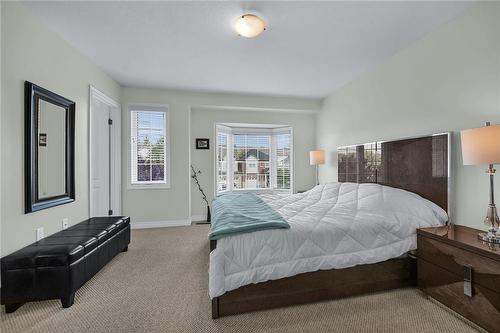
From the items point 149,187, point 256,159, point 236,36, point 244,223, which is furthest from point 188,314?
point 256,159

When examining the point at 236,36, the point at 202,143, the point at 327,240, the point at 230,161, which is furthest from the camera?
the point at 230,161

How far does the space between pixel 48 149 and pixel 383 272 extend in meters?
3.48

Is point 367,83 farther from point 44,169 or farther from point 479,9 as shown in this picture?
point 44,169

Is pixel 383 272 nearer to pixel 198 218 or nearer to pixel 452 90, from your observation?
pixel 452 90

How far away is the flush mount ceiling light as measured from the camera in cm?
221

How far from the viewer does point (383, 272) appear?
2111 mm

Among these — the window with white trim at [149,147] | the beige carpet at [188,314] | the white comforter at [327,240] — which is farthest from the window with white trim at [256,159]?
the beige carpet at [188,314]

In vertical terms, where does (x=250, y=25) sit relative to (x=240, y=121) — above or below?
above

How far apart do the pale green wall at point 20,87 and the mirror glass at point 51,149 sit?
7.5 inches

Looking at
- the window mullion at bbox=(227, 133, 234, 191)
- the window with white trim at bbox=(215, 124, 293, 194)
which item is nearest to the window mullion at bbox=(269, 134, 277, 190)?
the window with white trim at bbox=(215, 124, 293, 194)

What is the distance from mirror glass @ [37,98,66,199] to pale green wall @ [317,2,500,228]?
4.00 m

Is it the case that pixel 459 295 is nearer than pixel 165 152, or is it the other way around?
pixel 459 295

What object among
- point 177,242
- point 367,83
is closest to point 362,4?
point 367,83

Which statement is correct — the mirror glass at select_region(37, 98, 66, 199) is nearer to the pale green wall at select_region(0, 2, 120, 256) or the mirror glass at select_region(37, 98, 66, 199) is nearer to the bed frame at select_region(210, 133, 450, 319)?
the pale green wall at select_region(0, 2, 120, 256)
